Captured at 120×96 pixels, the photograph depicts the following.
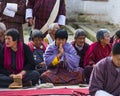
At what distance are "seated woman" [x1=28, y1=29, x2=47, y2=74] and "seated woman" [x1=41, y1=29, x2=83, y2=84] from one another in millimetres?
255

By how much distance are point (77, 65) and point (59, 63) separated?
12.8 inches

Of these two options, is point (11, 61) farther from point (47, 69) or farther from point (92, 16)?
point (92, 16)

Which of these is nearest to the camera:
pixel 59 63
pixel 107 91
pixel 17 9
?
pixel 107 91

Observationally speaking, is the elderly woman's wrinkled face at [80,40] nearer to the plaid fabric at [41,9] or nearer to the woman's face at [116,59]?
the plaid fabric at [41,9]

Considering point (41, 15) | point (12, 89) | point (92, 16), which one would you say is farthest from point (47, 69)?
point (92, 16)

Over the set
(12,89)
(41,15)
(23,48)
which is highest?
(41,15)

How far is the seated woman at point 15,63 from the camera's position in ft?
20.9

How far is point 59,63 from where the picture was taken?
6715 mm

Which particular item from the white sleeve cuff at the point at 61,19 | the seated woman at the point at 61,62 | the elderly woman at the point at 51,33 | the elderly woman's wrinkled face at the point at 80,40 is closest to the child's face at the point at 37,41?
the seated woman at the point at 61,62

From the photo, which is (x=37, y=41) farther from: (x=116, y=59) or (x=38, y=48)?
(x=116, y=59)

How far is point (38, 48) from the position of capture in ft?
23.4

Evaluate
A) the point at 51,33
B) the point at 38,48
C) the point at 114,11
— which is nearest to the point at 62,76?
Result: the point at 38,48

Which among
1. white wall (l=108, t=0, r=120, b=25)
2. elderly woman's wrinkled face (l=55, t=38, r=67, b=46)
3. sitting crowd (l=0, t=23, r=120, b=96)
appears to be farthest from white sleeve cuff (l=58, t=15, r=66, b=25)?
white wall (l=108, t=0, r=120, b=25)

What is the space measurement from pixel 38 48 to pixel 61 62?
601 millimetres
